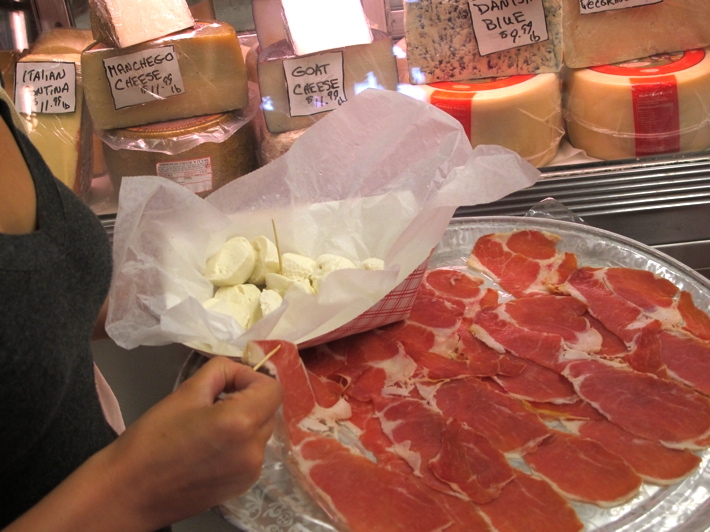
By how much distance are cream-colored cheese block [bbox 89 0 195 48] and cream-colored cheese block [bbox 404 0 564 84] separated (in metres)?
0.58

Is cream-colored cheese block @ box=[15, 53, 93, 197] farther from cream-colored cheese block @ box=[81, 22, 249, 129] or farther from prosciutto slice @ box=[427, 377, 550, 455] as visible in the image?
prosciutto slice @ box=[427, 377, 550, 455]

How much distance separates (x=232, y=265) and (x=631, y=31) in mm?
1180

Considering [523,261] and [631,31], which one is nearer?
[523,261]

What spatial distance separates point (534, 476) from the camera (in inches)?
40.4

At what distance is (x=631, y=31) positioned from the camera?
168 centimetres

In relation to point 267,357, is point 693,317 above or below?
below

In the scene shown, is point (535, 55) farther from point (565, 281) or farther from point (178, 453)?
point (178, 453)

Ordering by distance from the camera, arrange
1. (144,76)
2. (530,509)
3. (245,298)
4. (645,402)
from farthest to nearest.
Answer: (144,76) → (245,298) → (645,402) → (530,509)

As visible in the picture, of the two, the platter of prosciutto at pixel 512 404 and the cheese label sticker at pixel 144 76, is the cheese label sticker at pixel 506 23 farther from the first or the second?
the cheese label sticker at pixel 144 76

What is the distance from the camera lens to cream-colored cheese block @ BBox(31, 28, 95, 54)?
1608 mm

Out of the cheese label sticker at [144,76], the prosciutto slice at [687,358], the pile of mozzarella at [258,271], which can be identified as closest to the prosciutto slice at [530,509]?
the prosciutto slice at [687,358]

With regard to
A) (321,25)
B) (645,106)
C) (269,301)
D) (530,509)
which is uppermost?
(321,25)

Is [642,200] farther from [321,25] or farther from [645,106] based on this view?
[321,25]

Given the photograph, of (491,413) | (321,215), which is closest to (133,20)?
(321,215)
